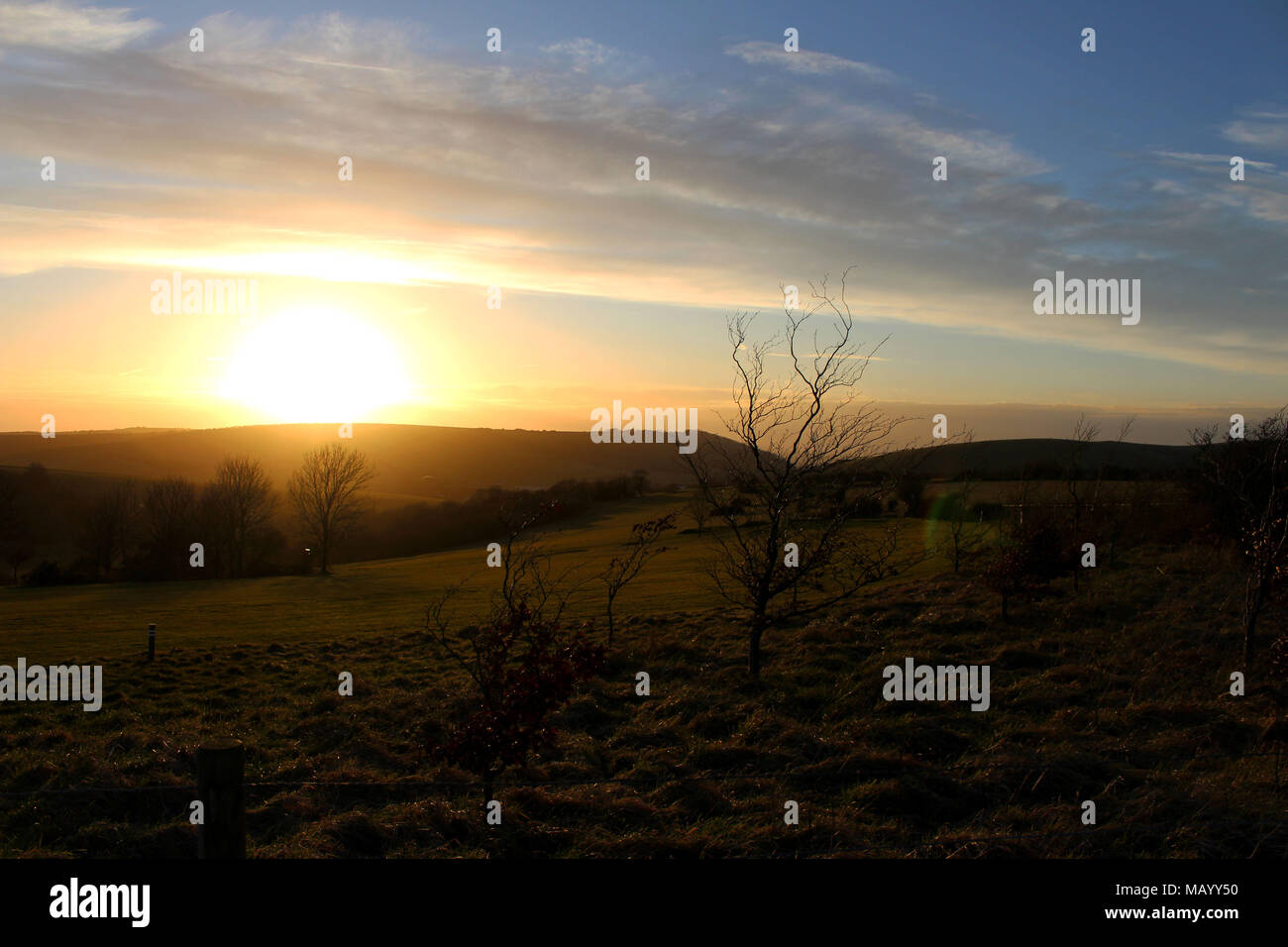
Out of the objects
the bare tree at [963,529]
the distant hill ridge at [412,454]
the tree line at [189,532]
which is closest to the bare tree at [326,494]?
the tree line at [189,532]

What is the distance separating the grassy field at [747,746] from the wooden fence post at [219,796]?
2.45 metres

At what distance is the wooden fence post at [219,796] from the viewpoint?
444 cm

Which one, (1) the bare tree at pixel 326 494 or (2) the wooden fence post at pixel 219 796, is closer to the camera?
(2) the wooden fence post at pixel 219 796

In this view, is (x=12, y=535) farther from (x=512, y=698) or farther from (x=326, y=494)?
(x=512, y=698)

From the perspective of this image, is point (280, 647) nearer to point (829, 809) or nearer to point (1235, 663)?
point (829, 809)

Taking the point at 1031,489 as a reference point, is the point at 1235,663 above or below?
below

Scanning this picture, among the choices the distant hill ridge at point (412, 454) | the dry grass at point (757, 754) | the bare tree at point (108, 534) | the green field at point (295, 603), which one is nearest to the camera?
the dry grass at point (757, 754)

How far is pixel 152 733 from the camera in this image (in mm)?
12234

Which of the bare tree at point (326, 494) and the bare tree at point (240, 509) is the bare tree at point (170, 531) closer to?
the bare tree at point (240, 509)

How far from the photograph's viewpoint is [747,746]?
1020cm

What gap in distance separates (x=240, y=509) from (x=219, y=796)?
178 feet

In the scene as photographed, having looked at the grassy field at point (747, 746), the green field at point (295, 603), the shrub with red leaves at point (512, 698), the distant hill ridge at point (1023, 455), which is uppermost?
the distant hill ridge at point (1023, 455)

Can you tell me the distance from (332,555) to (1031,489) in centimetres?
5127
